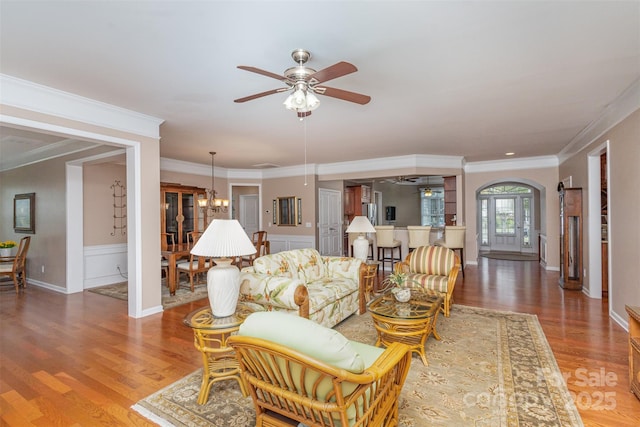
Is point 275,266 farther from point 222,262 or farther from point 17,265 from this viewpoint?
point 17,265

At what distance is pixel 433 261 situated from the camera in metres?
4.25

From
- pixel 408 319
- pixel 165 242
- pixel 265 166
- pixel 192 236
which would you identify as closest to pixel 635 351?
pixel 408 319

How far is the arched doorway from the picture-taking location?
Answer: 1011 centimetres

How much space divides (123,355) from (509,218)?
11.3m

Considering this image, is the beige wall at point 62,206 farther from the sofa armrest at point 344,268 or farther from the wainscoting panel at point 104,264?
the sofa armrest at point 344,268

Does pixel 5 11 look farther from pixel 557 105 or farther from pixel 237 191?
pixel 237 191

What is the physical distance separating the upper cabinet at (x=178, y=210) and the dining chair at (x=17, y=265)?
94.2 inches

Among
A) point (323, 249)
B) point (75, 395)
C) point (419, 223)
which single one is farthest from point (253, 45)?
point (419, 223)

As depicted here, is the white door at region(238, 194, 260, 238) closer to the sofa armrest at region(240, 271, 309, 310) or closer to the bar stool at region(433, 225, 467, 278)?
the bar stool at region(433, 225, 467, 278)

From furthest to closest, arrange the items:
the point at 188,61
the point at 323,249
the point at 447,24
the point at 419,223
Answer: the point at 419,223, the point at 323,249, the point at 188,61, the point at 447,24

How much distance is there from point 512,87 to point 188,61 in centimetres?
305

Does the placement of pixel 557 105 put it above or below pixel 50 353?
above

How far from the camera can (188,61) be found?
8.30ft

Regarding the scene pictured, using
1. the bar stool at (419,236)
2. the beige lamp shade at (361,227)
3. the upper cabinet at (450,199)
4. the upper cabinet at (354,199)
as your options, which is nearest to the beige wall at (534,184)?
the upper cabinet at (450,199)
